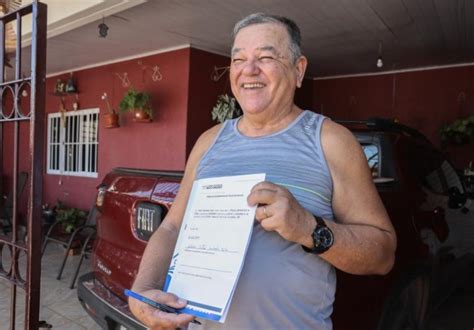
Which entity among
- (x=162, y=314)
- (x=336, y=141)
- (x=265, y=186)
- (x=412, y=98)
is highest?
(x=412, y=98)

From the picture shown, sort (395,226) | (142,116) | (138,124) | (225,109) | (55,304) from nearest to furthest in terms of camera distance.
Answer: (395,226), (55,304), (225,109), (142,116), (138,124)

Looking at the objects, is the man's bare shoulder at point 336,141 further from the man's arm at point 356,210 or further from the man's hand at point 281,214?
the man's hand at point 281,214

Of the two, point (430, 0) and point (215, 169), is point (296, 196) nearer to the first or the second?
point (215, 169)

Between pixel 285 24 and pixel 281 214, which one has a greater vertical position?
pixel 285 24

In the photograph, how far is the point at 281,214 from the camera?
105cm

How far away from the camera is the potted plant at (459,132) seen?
6363mm

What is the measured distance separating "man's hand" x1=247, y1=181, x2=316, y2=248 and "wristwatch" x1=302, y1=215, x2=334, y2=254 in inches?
0.5

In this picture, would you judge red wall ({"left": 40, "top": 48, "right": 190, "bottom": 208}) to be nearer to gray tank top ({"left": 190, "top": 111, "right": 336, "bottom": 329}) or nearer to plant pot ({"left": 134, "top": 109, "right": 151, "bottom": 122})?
plant pot ({"left": 134, "top": 109, "right": 151, "bottom": 122})

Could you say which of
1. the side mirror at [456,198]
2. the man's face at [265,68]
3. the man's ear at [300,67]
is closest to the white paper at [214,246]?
the man's face at [265,68]

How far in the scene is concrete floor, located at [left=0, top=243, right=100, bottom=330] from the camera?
3.76 metres

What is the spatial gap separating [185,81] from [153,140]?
3.75ft

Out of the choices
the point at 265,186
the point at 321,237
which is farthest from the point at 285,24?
the point at 321,237

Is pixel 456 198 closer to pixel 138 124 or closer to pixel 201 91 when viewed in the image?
pixel 201 91

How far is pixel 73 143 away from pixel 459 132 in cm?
696
